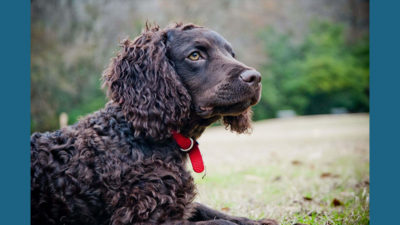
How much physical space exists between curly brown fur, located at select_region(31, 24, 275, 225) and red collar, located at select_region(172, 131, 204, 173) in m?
0.05

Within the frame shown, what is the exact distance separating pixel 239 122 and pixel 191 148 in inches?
25.7

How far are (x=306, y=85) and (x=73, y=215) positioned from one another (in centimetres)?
2018

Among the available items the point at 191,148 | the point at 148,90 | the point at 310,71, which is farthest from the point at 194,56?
the point at 310,71

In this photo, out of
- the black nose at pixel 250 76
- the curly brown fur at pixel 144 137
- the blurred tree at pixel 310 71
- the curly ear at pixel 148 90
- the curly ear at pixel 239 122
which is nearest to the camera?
the curly brown fur at pixel 144 137

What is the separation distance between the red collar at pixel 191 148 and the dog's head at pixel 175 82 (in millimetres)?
78

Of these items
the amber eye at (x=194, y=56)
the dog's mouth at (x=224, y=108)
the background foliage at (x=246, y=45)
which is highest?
the background foliage at (x=246, y=45)

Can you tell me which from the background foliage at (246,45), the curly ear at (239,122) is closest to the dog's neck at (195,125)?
the curly ear at (239,122)

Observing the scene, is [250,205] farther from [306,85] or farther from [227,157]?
[306,85]

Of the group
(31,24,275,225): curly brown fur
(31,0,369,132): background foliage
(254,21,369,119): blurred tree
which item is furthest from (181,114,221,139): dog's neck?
(254,21,369,119): blurred tree

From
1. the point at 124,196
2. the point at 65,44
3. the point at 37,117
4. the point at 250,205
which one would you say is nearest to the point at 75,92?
the point at 65,44

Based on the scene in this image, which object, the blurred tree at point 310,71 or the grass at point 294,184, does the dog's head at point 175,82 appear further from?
the blurred tree at point 310,71

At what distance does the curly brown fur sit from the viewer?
2.23 metres

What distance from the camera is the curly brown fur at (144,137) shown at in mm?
2229

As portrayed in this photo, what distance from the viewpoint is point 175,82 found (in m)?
2.53
